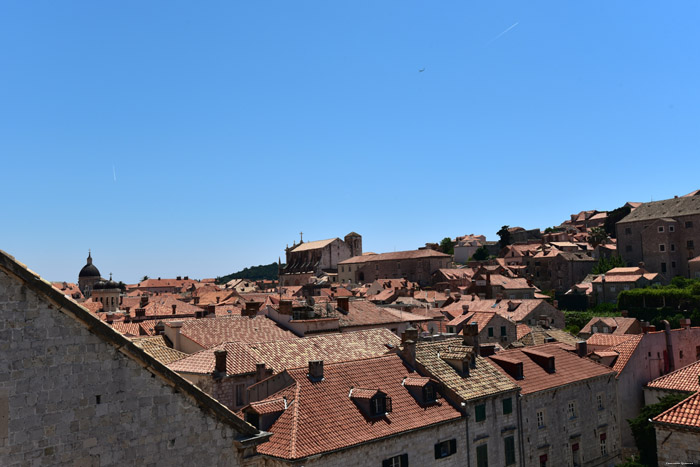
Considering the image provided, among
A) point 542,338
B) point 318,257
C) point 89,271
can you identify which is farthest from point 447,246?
point 542,338

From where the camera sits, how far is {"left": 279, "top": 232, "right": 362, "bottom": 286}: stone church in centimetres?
13950

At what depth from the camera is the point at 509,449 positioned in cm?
2406

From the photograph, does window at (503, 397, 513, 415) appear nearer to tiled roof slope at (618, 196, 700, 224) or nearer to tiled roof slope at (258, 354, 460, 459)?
tiled roof slope at (258, 354, 460, 459)

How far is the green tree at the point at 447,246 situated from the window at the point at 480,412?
13775cm

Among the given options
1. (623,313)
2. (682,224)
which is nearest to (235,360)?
(623,313)

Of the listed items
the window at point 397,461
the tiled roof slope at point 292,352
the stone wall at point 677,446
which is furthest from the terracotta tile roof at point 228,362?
the stone wall at point 677,446

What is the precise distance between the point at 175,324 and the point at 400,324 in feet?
58.5

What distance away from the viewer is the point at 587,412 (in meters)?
28.6

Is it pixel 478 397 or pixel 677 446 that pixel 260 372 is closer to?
pixel 478 397

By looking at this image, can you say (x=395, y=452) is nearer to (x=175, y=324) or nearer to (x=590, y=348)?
(x=175, y=324)

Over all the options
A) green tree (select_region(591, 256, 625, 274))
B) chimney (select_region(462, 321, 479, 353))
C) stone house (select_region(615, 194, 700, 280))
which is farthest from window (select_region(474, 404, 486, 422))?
stone house (select_region(615, 194, 700, 280))

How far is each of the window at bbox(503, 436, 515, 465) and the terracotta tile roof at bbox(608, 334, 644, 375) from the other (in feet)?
41.8

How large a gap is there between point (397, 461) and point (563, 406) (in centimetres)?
1208

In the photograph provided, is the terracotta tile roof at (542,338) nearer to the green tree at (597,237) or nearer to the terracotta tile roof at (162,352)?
the terracotta tile roof at (162,352)
